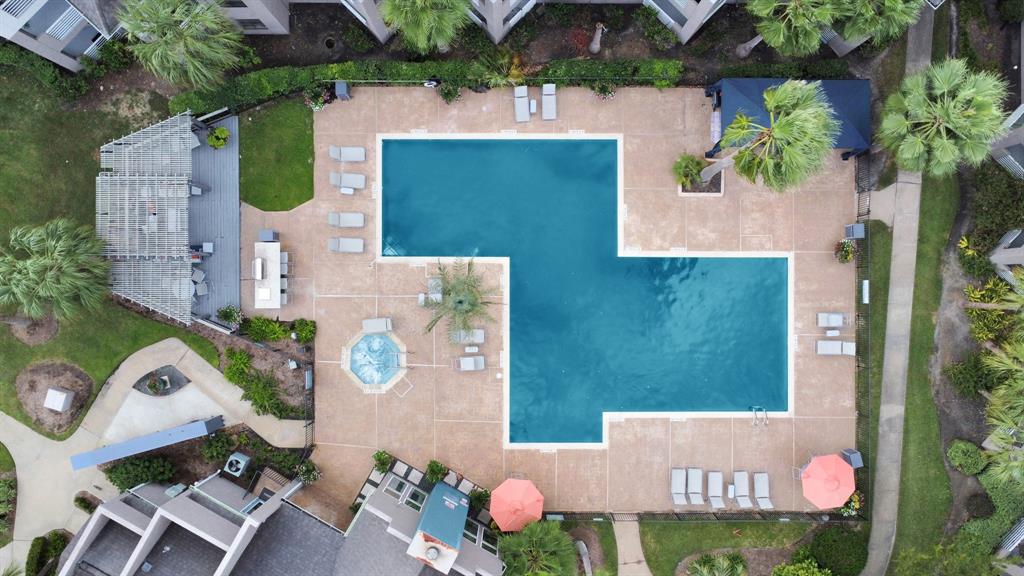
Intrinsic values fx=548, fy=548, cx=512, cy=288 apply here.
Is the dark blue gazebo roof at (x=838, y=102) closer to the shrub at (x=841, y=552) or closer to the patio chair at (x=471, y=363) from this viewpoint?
the patio chair at (x=471, y=363)

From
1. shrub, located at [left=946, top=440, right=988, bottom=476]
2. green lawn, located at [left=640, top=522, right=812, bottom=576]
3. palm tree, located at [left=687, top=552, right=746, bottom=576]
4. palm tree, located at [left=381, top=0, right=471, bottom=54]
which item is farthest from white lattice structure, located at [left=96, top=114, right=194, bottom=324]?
shrub, located at [left=946, top=440, right=988, bottom=476]

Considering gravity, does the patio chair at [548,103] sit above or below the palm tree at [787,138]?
above

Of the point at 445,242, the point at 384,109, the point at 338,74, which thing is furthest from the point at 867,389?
the point at 338,74

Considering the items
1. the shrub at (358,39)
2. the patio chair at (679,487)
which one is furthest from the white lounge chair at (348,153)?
the patio chair at (679,487)

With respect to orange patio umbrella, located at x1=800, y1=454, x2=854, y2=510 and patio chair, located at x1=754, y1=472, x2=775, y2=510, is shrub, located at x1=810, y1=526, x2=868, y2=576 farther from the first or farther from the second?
patio chair, located at x1=754, y1=472, x2=775, y2=510

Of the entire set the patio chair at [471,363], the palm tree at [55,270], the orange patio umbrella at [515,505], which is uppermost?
the palm tree at [55,270]

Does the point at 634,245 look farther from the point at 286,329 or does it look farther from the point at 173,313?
the point at 173,313
